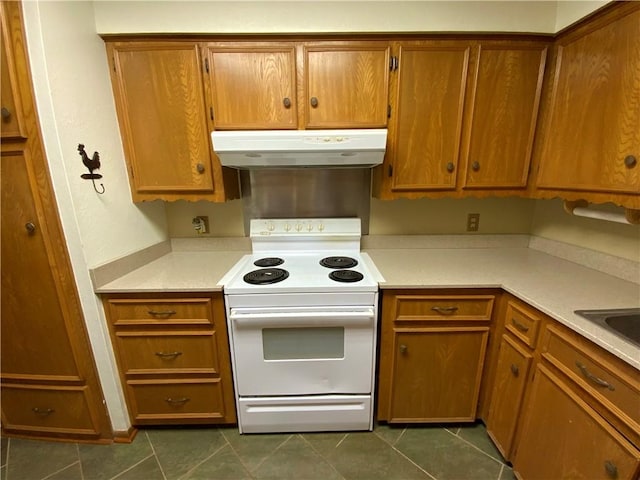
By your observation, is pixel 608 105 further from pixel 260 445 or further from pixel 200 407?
pixel 200 407

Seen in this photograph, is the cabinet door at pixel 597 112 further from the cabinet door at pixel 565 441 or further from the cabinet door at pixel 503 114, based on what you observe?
the cabinet door at pixel 565 441

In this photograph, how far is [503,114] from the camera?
149cm

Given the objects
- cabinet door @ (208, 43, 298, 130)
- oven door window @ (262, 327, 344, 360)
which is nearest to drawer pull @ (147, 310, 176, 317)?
oven door window @ (262, 327, 344, 360)

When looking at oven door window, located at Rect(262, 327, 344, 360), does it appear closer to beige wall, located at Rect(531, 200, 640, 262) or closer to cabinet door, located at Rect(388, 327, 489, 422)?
cabinet door, located at Rect(388, 327, 489, 422)

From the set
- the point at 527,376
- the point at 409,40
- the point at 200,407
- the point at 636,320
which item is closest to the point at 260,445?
the point at 200,407

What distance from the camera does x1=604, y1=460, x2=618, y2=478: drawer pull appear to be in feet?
2.73

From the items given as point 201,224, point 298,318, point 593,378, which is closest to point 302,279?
point 298,318

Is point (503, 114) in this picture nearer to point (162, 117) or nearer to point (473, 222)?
point (473, 222)

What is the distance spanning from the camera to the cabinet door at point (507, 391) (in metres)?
1.23

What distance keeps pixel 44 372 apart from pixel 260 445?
3.93 ft

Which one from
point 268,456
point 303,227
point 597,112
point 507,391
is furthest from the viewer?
point 303,227

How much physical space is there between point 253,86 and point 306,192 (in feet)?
2.27

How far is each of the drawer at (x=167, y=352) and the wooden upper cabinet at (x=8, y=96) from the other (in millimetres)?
998

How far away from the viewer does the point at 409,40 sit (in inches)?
55.4
